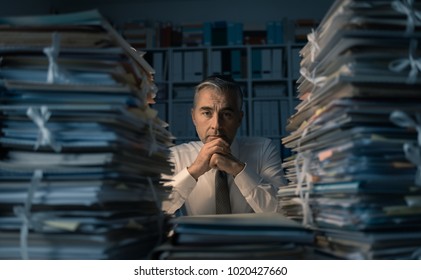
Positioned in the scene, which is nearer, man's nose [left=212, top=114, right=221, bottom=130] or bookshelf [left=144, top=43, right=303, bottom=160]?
man's nose [left=212, top=114, right=221, bottom=130]

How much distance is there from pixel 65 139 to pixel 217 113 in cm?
141

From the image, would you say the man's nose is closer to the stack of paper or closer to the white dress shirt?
the white dress shirt

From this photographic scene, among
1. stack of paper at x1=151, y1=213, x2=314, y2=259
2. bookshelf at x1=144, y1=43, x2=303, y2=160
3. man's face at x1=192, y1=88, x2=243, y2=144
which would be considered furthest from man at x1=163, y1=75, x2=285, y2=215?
bookshelf at x1=144, y1=43, x2=303, y2=160

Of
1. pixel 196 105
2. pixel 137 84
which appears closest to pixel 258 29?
pixel 196 105

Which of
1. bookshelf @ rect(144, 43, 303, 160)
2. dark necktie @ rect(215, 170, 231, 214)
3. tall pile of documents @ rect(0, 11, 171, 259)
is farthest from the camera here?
bookshelf @ rect(144, 43, 303, 160)

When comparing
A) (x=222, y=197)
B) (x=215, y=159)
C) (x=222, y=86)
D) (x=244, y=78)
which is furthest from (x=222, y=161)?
(x=244, y=78)

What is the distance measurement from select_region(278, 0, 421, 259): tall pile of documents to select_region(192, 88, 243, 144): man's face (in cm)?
133

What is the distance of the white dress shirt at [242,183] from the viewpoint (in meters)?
1.70

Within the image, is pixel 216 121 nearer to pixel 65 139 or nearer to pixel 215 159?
pixel 215 159

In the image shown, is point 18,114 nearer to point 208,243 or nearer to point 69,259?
point 69,259

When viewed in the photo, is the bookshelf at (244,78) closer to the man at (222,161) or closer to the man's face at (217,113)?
the man at (222,161)

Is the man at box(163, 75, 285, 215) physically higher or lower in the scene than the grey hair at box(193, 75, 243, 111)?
lower

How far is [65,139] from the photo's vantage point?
55 centimetres

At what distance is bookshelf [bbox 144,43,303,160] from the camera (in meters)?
3.96
